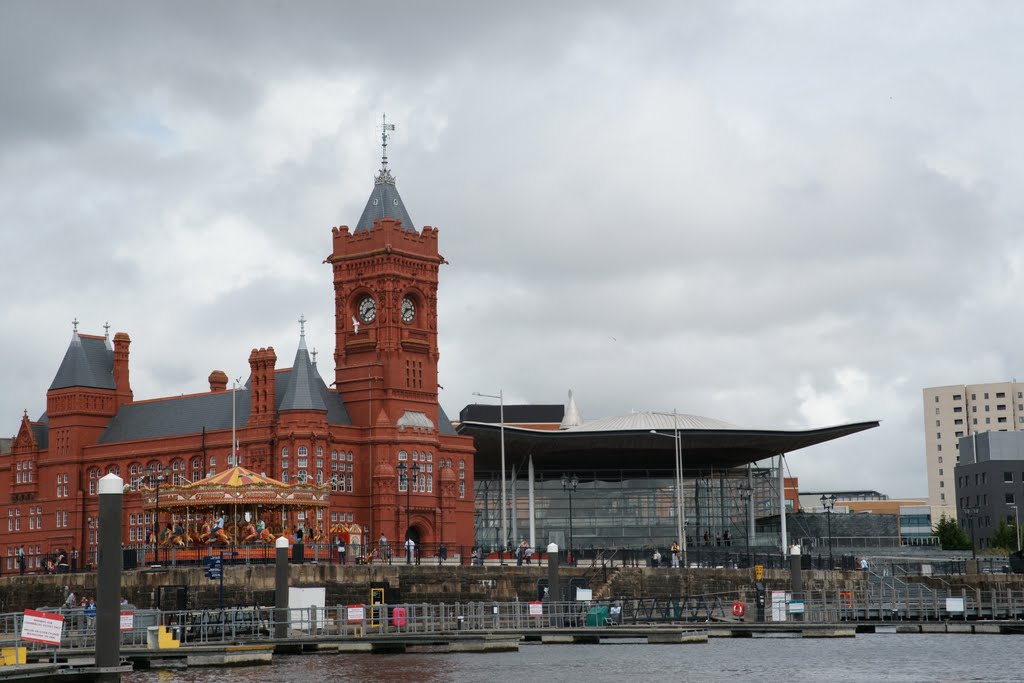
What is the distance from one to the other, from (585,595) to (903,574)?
4703 centimetres

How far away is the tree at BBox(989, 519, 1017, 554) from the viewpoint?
159 metres

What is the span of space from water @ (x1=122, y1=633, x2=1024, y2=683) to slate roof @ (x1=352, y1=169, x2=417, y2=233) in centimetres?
5117

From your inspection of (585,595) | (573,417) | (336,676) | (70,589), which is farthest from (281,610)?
(573,417)

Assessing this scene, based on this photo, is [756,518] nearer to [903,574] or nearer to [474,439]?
[903,574]

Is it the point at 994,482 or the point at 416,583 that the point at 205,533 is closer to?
the point at 416,583

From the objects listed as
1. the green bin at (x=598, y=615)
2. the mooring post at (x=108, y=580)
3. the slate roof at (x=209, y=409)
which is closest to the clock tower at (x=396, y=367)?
the slate roof at (x=209, y=409)

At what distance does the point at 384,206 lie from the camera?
11862 centimetres

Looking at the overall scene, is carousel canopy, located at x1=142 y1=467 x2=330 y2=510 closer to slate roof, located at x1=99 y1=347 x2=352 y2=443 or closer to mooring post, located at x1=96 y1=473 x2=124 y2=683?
slate roof, located at x1=99 y1=347 x2=352 y2=443

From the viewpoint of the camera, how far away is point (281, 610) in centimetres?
6788

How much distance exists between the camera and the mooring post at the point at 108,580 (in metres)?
43.8

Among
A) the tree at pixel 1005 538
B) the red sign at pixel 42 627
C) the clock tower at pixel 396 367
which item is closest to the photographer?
the red sign at pixel 42 627

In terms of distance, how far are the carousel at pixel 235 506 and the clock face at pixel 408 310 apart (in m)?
24.2

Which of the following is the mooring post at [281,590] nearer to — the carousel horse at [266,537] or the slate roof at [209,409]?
the carousel horse at [266,537]

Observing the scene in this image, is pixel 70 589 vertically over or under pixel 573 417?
under
